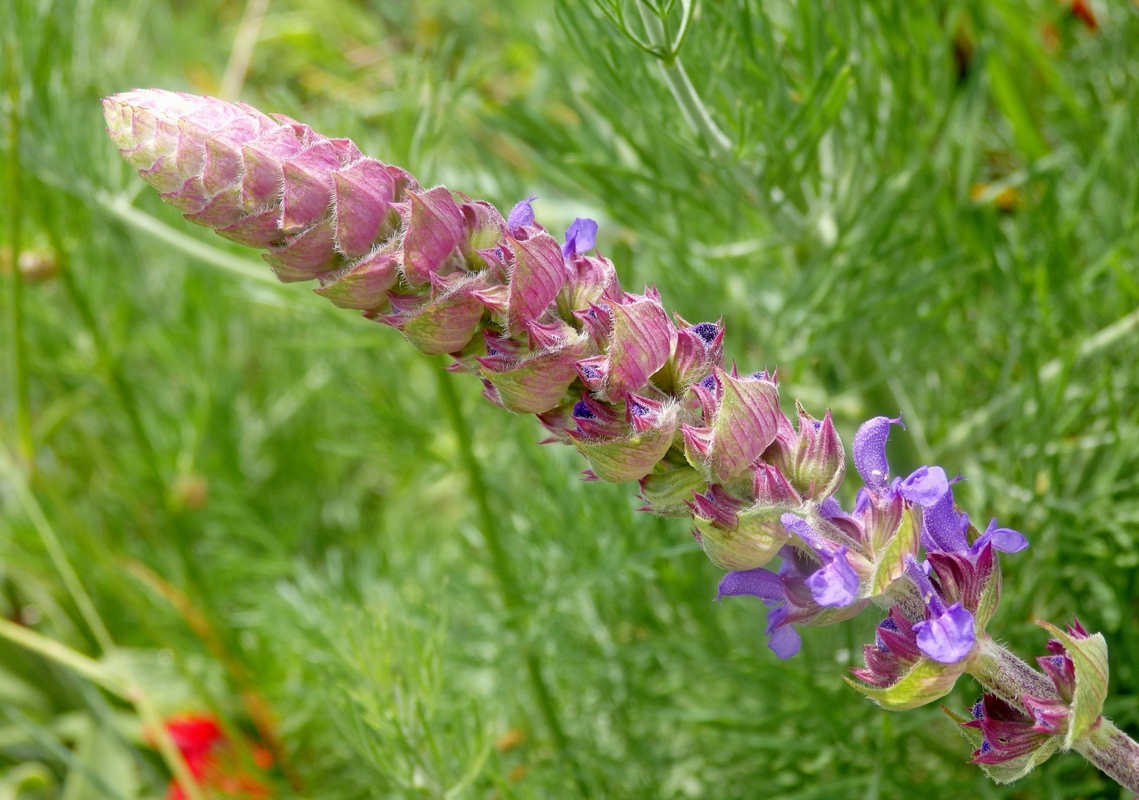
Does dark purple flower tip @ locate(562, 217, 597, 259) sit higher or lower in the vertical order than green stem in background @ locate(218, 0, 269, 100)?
higher

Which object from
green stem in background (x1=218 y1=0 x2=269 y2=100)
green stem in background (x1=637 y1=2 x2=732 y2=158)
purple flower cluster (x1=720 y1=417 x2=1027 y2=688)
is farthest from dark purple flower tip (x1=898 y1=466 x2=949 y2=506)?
green stem in background (x1=218 y1=0 x2=269 y2=100)

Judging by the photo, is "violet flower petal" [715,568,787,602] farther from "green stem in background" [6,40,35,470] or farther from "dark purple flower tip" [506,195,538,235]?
"green stem in background" [6,40,35,470]

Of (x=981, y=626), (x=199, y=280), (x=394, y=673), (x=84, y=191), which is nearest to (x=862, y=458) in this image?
(x=981, y=626)

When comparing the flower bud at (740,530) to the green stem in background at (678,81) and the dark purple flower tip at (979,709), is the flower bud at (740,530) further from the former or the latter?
the green stem in background at (678,81)

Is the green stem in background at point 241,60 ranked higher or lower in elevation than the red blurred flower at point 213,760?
higher

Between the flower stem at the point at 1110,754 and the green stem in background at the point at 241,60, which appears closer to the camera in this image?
the flower stem at the point at 1110,754

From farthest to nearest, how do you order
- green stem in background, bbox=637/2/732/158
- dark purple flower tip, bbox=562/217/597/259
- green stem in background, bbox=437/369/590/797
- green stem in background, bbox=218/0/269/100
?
green stem in background, bbox=218/0/269/100
green stem in background, bbox=437/369/590/797
green stem in background, bbox=637/2/732/158
dark purple flower tip, bbox=562/217/597/259

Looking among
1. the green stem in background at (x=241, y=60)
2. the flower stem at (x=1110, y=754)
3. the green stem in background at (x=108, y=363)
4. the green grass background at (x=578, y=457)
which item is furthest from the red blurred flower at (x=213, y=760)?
the flower stem at (x=1110, y=754)
